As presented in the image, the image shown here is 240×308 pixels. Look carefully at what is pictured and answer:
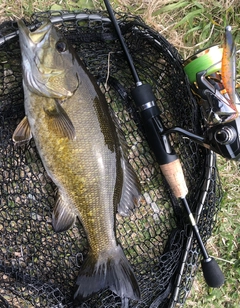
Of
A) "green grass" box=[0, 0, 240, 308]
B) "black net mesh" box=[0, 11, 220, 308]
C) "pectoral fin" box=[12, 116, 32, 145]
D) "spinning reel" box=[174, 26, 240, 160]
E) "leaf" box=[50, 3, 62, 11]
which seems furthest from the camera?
"green grass" box=[0, 0, 240, 308]

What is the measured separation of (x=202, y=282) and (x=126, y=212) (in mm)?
760

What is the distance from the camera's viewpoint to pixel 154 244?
90.5 inches

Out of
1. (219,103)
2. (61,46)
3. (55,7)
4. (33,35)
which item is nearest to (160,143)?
(219,103)

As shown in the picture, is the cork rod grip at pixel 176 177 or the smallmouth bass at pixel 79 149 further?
the cork rod grip at pixel 176 177

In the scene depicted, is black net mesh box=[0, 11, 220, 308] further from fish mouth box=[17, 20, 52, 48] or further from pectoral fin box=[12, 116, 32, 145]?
fish mouth box=[17, 20, 52, 48]

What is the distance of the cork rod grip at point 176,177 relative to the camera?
6.69 feet

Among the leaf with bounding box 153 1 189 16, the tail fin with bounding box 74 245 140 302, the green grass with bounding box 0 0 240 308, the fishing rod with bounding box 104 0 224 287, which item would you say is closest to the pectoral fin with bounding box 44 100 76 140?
the fishing rod with bounding box 104 0 224 287

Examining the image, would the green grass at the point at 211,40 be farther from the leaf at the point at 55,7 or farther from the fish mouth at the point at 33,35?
the fish mouth at the point at 33,35

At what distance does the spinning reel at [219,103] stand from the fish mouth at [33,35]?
710 mm

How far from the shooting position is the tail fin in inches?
77.1

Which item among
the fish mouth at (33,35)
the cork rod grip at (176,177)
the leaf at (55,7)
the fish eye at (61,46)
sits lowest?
the cork rod grip at (176,177)

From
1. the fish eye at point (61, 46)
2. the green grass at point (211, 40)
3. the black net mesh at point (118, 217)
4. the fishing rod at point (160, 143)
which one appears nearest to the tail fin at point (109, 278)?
the black net mesh at point (118, 217)

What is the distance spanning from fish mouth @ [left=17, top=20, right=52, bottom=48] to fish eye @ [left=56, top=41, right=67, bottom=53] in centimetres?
7

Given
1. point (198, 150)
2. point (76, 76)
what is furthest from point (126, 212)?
point (76, 76)
